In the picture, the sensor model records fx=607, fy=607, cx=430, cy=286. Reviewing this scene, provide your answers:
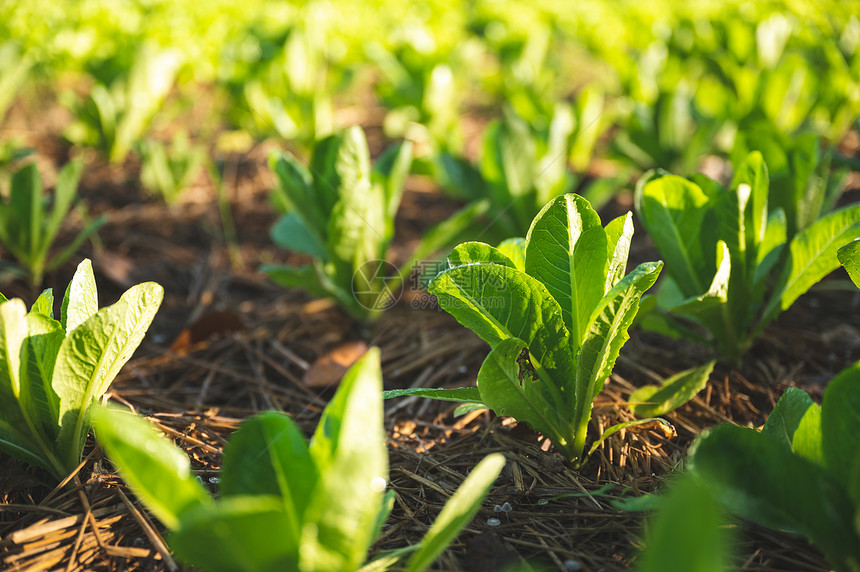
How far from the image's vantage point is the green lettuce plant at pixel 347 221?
164cm

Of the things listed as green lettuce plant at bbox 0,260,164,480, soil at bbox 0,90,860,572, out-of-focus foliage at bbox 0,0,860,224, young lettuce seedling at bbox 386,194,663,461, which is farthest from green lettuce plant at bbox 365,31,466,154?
green lettuce plant at bbox 0,260,164,480

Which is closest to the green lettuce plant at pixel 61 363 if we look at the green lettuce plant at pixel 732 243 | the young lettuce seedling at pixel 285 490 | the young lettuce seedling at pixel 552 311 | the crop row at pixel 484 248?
the crop row at pixel 484 248

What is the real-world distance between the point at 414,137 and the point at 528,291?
6.94 feet

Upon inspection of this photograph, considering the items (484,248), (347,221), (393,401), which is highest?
(484,248)

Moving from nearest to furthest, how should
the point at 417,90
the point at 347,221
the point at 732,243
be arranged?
the point at 732,243
the point at 347,221
the point at 417,90

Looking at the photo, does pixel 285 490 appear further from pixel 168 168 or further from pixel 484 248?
A: pixel 168 168

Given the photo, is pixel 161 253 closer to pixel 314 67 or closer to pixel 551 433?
pixel 314 67

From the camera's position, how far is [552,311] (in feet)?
3.61

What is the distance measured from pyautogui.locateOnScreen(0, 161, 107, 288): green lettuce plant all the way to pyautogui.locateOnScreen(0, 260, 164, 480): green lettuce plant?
0.78m

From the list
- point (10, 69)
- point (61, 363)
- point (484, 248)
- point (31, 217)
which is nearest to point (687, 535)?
point (484, 248)

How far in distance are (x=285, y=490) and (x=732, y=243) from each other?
3.51 feet

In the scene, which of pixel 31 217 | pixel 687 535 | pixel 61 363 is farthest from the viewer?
pixel 31 217

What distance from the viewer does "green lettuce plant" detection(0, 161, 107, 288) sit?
171 cm

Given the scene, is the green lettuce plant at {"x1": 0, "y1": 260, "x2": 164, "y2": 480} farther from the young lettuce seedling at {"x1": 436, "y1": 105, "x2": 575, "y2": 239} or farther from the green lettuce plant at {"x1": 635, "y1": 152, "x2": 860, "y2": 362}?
the young lettuce seedling at {"x1": 436, "y1": 105, "x2": 575, "y2": 239}
